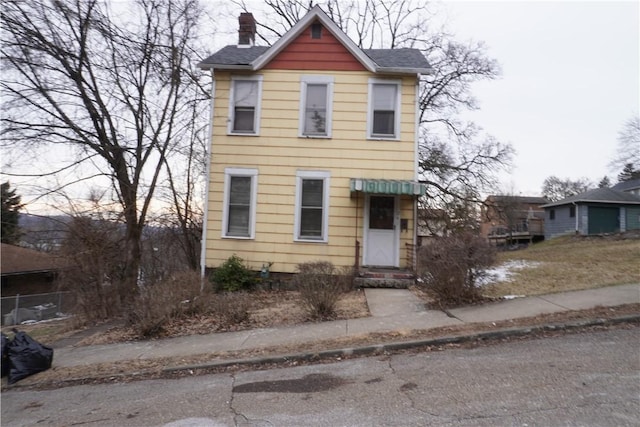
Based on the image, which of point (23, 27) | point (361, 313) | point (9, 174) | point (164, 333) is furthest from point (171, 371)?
point (23, 27)

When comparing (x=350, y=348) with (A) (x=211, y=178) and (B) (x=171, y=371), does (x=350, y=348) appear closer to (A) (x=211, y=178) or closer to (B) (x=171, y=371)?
(B) (x=171, y=371)

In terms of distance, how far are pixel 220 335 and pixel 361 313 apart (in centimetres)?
259

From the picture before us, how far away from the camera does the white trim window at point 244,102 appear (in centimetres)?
1184

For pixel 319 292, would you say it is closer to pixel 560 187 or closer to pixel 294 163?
pixel 294 163

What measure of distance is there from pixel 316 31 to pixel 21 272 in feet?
66.4

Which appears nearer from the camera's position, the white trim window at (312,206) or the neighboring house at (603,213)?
the white trim window at (312,206)

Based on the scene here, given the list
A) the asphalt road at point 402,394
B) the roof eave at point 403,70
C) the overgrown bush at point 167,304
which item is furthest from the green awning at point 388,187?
the asphalt road at point 402,394

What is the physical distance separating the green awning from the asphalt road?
209 inches

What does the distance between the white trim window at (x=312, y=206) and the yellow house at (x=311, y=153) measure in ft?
0.09

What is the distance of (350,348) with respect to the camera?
229 inches

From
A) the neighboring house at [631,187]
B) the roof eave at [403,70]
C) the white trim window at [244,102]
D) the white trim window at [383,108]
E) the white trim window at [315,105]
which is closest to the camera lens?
the roof eave at [403,70]

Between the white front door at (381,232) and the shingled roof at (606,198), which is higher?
the shingled roof at (606,198)

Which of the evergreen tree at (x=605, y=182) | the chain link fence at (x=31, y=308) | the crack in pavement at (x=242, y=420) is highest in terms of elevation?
the evergreen tree at (x=605, y=182)

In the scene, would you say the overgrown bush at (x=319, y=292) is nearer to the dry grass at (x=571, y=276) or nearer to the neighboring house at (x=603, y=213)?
the dry grass at (x=571, y=276)
